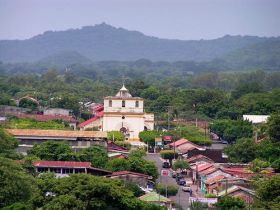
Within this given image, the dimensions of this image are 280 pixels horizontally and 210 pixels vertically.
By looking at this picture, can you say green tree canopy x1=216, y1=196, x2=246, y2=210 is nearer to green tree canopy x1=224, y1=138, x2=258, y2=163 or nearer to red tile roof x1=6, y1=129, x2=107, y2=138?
green tree canopy x1=224, y1=138, x2=258, y2=163

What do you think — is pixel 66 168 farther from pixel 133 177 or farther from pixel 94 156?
pixel 94 156

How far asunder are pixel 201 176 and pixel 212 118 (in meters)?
29.8

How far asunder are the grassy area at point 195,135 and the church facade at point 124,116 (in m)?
2.28

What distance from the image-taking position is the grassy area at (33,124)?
48.8 m

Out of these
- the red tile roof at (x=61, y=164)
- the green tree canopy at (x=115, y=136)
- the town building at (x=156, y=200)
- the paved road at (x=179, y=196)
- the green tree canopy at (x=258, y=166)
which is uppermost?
the green tree canopy at (x=115, y=136)

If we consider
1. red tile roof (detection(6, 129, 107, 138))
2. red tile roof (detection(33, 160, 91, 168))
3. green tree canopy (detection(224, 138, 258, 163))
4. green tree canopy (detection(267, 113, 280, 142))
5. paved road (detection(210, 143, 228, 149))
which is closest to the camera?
red tile roof (detection(33, 160, 91, 168))

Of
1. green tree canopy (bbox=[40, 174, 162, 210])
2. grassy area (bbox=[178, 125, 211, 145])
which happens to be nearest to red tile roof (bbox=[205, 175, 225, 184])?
green tree canopy (bbox=[40, 174, 162, 210])

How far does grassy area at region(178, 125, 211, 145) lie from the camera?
164 ft

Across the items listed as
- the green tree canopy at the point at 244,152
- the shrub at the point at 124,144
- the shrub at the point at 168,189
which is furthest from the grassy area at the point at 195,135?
the shrub at the point at 168,189

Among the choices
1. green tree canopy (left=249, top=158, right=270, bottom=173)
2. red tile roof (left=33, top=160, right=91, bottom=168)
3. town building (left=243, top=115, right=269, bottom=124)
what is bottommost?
green tree canopy (left=249, top=158, right=270, bottom=173)

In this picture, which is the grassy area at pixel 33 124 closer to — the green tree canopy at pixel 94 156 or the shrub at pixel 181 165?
the shrub at pixel 181 165

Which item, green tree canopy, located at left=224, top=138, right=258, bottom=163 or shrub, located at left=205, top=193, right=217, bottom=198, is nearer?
shrub, located at left=205, top=193, right=217, bottom=198

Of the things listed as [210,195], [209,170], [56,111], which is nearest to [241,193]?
→ [210,195]

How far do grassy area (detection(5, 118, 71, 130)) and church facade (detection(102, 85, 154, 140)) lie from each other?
1.93 meters
